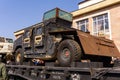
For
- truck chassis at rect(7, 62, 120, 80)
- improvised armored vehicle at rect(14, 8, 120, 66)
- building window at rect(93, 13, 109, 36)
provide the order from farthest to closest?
building window at rect(93, 13, 109, 36), improvised armored vehicle at rect(14, 8, 120, 66), truck chassis at rect(7, 62, 120, 80)

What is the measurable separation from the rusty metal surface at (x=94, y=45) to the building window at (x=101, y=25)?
11.9 metres

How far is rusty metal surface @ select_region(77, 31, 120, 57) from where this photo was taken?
5.62m

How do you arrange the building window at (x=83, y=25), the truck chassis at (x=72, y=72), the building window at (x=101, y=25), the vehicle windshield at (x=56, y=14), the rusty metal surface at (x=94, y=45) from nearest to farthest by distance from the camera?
the truck chassis at (x=72, y=72), the rusty metal surface at (x=94, y=45), the vehicle windshield at (x=56, y=14), the building window at (x=101, y=25), the building window at (x=83, y=25)

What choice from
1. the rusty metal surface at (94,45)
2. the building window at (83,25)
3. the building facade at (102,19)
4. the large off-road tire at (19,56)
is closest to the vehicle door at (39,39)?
the large off-road tire at (19,56)

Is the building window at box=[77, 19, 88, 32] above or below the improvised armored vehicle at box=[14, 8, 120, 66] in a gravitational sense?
above

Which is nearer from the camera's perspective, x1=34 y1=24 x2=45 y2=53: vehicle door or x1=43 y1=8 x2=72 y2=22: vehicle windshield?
x1=34 y1=24 x2=45 y2=53: vehicle door

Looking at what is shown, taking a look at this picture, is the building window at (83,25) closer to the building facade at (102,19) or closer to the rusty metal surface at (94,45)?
the building facade at (102,19)

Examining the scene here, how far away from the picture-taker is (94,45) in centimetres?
593

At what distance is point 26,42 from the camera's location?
25.9 ft

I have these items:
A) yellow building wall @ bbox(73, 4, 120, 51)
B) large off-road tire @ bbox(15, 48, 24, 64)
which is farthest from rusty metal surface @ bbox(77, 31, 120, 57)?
yellow building wall @ bbox(73, 4, 120, 51)

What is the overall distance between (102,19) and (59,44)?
13639 millimetres

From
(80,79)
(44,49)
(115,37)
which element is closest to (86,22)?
(115,37)

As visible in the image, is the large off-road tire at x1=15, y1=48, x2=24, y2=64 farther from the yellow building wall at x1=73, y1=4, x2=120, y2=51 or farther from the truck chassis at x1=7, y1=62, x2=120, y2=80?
the yellow building wall at x1=73, y1=4, x2=120, y2=51

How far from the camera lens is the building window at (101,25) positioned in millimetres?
18955
